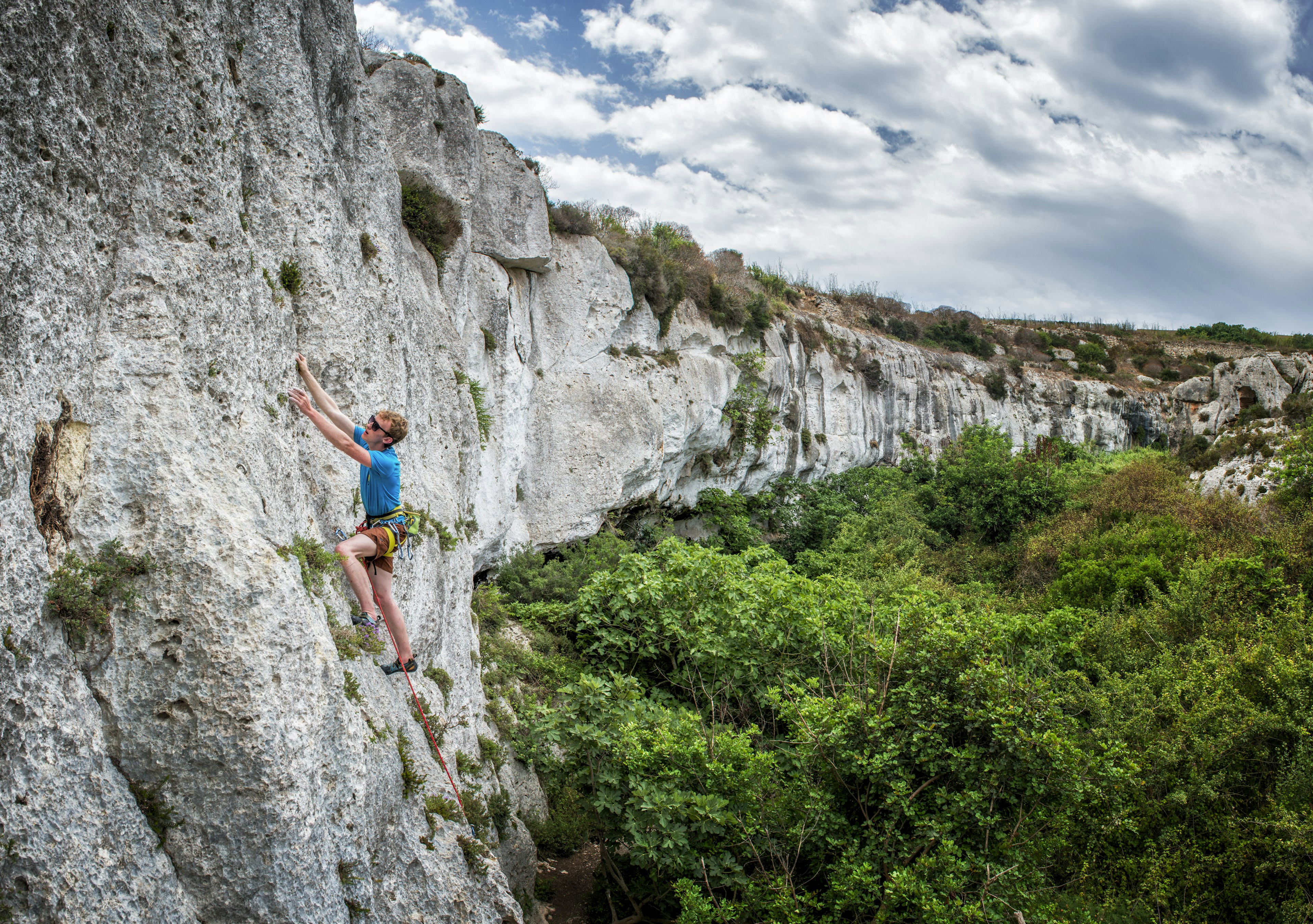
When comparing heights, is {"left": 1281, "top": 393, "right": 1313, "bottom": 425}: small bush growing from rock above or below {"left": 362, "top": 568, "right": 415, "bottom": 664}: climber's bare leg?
above

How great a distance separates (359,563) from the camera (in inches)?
223

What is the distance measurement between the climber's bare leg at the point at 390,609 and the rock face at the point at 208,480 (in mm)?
338

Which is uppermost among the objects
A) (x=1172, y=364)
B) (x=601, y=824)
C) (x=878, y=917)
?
(x=1172, y=364)

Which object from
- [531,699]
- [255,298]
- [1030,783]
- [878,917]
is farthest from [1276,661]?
[255,298]

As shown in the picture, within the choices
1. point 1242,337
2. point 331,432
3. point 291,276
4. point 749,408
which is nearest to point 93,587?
point 331,432

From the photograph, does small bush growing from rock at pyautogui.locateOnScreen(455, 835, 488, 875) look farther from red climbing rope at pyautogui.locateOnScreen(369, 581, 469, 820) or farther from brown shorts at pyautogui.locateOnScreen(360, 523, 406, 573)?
brown shorts at pyautogui.locateOnScreen(360, 523, 406, 573)

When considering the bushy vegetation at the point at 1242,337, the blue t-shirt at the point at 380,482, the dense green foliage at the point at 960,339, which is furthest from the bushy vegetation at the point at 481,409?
the bushy vegetation at the point at 1242,337

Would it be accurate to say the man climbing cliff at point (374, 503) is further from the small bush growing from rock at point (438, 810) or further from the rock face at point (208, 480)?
the small bush growing from rock at point (438, 810)

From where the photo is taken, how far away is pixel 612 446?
16.3 meters

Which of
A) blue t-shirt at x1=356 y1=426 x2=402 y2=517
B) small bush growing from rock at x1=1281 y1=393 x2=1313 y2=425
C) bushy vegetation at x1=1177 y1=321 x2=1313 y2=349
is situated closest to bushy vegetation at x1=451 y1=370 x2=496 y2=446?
blue t-shirt at x1=356 y1=426 x2=402 y2=517

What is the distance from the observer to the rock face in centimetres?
338

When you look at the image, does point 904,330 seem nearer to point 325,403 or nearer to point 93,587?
point 325,403

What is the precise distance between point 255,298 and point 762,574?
26.3ft

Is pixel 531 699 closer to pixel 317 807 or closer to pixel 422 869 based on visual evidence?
pixel 422 869
